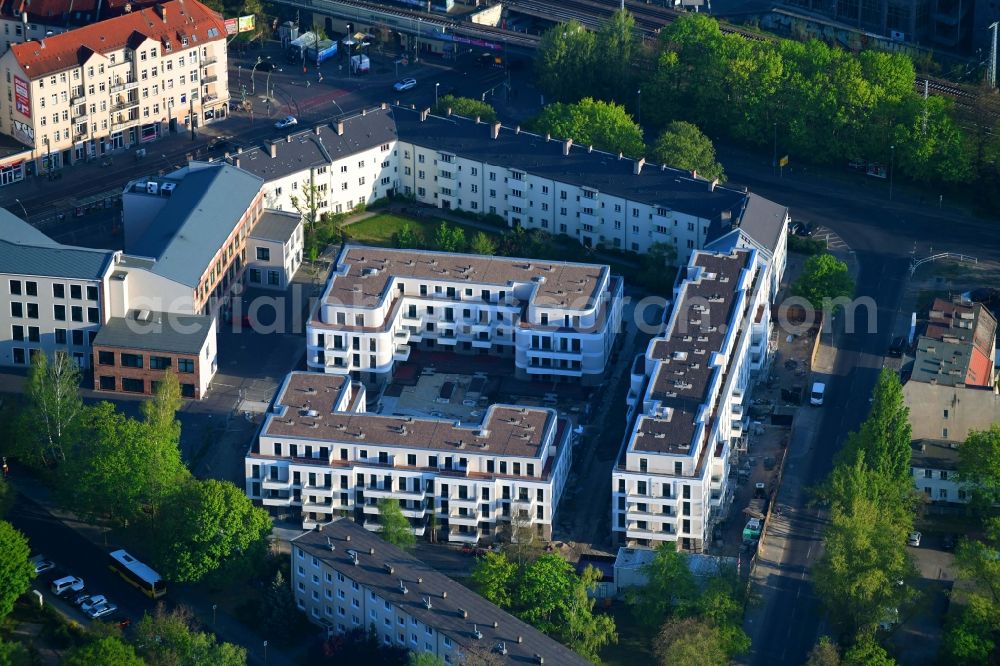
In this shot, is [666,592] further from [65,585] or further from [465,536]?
[65,585]

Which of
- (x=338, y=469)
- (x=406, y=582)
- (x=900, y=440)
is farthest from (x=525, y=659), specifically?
(x=900, y=440)

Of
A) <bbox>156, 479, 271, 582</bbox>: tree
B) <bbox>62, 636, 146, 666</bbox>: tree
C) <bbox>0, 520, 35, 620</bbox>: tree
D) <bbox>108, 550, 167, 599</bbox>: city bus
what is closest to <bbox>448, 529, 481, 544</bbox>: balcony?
<bbox>156, 479, 271, 582</bbox>: tree

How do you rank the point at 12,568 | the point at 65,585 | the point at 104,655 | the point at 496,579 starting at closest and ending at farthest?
1. the point at 104,655
2. the point at 12,568
3. the point at 496,579
4. the point at 65,585

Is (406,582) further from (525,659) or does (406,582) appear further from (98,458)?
(98,458)

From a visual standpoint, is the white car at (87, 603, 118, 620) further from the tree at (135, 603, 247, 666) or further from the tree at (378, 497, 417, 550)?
the tree at (378, 497, 417, 550)

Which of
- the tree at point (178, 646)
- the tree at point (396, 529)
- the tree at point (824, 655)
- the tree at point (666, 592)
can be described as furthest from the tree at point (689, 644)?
the tree at point (178, 646)

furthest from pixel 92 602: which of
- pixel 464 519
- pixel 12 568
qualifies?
pixel 464 519

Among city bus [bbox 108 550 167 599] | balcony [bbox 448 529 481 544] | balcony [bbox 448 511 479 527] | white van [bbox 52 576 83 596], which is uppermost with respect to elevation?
balcony [bbox 448 511 479 527]
